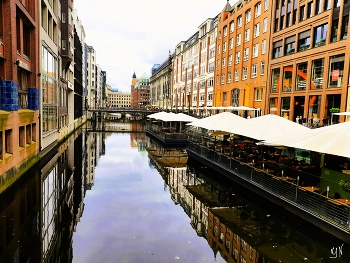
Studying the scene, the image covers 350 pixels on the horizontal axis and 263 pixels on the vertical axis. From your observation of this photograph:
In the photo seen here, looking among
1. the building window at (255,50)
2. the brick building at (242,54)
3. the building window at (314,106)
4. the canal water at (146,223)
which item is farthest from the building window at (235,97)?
the canal water at (146,223)

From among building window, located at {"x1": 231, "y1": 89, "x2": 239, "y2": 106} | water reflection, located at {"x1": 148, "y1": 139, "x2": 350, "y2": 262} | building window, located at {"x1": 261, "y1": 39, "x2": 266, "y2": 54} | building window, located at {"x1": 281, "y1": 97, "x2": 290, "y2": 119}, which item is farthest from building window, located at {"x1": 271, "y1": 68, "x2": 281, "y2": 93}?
water reflection, located at {"x1": 148, "y1": 139, "x2": 350, "y2": 262}

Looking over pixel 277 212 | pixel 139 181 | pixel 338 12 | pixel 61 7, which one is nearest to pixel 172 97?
pixel 61 7

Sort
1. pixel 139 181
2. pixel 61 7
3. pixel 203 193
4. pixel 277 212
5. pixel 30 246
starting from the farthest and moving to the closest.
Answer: pixel 61 7 → pixel 139 181 → pixel 203 193 → pixel 277 212 → pixel 30 246

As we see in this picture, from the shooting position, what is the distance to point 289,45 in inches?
1428

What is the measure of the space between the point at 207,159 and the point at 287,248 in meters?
12.3

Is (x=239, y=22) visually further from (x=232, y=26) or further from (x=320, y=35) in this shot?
(x=320, y=35)

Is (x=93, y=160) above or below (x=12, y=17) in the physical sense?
below

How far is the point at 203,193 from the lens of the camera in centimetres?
1734

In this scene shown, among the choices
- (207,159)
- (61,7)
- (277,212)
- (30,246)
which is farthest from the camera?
(61,7)

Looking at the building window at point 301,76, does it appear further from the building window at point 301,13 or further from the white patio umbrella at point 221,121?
the white patio umbrella at point 221,121

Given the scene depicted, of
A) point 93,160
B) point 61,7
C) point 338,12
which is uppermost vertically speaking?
point 61,7

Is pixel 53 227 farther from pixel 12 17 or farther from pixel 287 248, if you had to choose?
pixel 12 17

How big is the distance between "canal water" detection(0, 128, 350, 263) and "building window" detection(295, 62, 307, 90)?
19460mm

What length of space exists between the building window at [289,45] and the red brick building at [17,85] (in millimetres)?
28543
